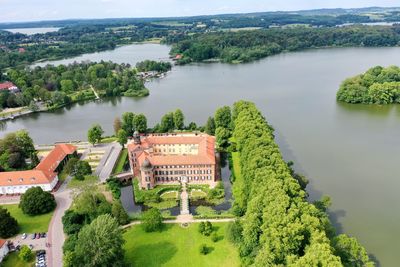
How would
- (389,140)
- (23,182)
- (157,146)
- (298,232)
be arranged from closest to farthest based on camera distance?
(298,232)
(23,182)
(157,146)
(389,140)

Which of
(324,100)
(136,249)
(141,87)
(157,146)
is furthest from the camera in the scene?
(141,87)

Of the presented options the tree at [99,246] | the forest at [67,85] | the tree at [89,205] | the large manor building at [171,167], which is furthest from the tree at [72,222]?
the forest at [67,85]

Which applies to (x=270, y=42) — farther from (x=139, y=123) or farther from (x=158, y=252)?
(x=158, y=252)

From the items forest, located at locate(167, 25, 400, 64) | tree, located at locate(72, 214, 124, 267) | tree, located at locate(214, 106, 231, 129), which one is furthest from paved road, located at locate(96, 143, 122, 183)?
forest, located at locate(167, 25, 400, 64)

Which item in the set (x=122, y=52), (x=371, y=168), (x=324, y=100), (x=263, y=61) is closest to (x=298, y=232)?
(x=371, y=168)

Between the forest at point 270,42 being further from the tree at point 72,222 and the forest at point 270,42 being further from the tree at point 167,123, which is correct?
the tree at point 72,222

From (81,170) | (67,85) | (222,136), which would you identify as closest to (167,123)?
(222,136)

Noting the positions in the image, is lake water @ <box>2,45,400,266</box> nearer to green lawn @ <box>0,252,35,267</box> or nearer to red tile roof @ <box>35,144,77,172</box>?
red tile roof @ <box>35,144,77,172</box>

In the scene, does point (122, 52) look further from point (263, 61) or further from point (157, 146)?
point (157, 146)
